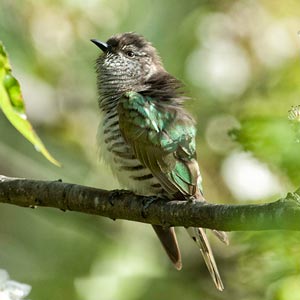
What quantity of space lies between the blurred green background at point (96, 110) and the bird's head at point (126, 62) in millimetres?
727

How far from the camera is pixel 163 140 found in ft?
16.1

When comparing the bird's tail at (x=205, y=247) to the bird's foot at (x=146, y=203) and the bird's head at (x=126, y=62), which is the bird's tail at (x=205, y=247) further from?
the bird's head at (x=126, y=62)

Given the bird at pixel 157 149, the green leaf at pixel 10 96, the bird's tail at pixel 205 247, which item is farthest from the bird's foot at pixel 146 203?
the green leaf at pixel 10 96

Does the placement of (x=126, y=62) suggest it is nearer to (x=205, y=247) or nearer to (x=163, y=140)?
(x=163, y=140)

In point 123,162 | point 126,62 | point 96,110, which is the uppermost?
point 96,110

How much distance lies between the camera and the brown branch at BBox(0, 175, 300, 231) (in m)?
2.94

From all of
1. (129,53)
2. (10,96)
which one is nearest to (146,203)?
(10,96)

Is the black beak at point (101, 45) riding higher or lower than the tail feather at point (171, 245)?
higher

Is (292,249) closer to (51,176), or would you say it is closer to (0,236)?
(51,176)

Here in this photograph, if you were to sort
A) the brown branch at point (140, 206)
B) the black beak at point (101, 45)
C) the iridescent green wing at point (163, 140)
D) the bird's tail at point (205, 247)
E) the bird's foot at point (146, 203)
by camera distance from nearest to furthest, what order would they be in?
1. the brown branch at point (140, 206)
2. the bird's foot at point (146, 203)
3. the iridescent green wing at point (163, 140)
4. the bird's tail at point (205, 247)
5. the black beak at point (101, 45)

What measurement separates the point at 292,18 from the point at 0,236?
10.5ft

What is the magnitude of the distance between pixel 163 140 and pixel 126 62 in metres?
1.43

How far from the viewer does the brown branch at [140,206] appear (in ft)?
9.64

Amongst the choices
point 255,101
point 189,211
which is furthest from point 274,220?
point 255,101
